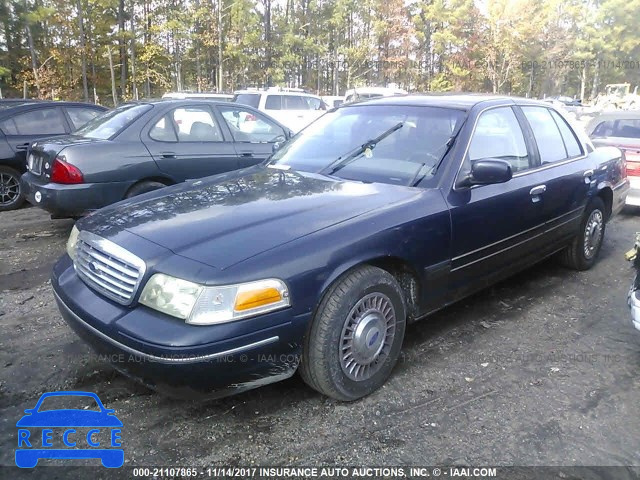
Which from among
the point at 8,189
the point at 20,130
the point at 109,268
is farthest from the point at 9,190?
the point at 109,268

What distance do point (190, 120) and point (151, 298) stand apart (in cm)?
437

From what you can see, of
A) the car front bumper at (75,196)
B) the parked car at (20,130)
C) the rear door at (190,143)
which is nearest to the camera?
the car front bumper at (75,196)

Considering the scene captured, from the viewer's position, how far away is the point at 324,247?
8.07 ft

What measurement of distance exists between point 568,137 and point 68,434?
453 cm

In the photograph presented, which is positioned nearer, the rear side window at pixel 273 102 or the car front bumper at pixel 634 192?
the car front bumper at pixel 634 192

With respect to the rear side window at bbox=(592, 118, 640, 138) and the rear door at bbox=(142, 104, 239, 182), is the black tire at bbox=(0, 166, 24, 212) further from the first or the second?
the rear side window at bbox=(592, 118, 640, 138)

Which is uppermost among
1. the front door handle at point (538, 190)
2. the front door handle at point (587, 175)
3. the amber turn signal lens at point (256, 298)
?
the front door handle at point (587, 175)

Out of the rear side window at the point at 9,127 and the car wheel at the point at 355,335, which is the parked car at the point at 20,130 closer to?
the rear side window at the point at 9,127

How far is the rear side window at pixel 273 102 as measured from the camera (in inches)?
601

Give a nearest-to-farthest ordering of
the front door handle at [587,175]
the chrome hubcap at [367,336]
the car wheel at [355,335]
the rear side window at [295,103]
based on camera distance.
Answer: the car wheel at [355,335] < the chrome hubcap at [367,336] < the front door handle at [587,175] < the rear side window at [295,103]

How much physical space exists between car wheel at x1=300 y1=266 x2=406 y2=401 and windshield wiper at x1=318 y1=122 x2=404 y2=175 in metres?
1.02

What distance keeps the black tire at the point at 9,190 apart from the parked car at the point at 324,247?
5208mm

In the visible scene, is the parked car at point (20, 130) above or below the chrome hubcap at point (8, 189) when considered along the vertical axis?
above

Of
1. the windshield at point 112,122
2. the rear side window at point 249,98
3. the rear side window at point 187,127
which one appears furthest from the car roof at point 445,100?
the rear side window at point 249,98
